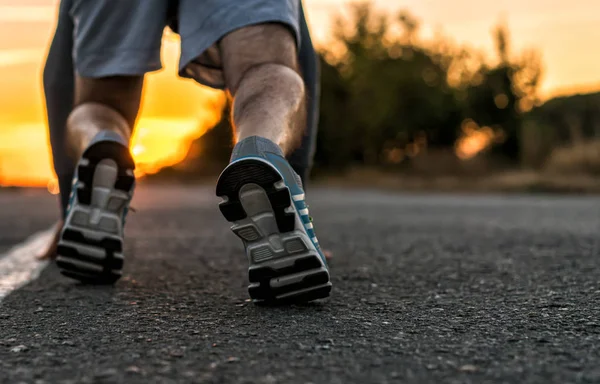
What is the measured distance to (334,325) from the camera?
145 centimetres

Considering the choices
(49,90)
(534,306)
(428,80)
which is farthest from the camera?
(428,80)

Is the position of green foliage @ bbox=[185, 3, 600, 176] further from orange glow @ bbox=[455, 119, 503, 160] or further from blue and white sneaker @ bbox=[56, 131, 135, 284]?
blue and white sneaker @ bbox=[56, 131, 135, 284]

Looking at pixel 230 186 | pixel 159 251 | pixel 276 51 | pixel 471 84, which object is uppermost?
pixel 471 84

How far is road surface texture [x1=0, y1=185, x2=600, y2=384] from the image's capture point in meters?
1.12

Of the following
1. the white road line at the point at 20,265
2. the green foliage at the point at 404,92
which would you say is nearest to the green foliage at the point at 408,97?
the green foliage at the point at 404,92

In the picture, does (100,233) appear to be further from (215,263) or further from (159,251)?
(159,251)

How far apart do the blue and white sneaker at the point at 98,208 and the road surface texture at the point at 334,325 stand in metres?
0.09

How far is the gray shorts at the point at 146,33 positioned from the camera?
1.89 metres

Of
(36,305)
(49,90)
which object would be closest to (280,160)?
(36,305)

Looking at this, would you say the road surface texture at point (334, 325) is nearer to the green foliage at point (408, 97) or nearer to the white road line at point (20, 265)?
the white road line at point (20, 265)

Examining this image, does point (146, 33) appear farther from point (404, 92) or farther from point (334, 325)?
point (404, 92)

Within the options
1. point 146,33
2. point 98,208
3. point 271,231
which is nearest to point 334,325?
point 271,231

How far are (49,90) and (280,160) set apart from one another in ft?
4.29

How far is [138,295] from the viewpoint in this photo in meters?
1.88
